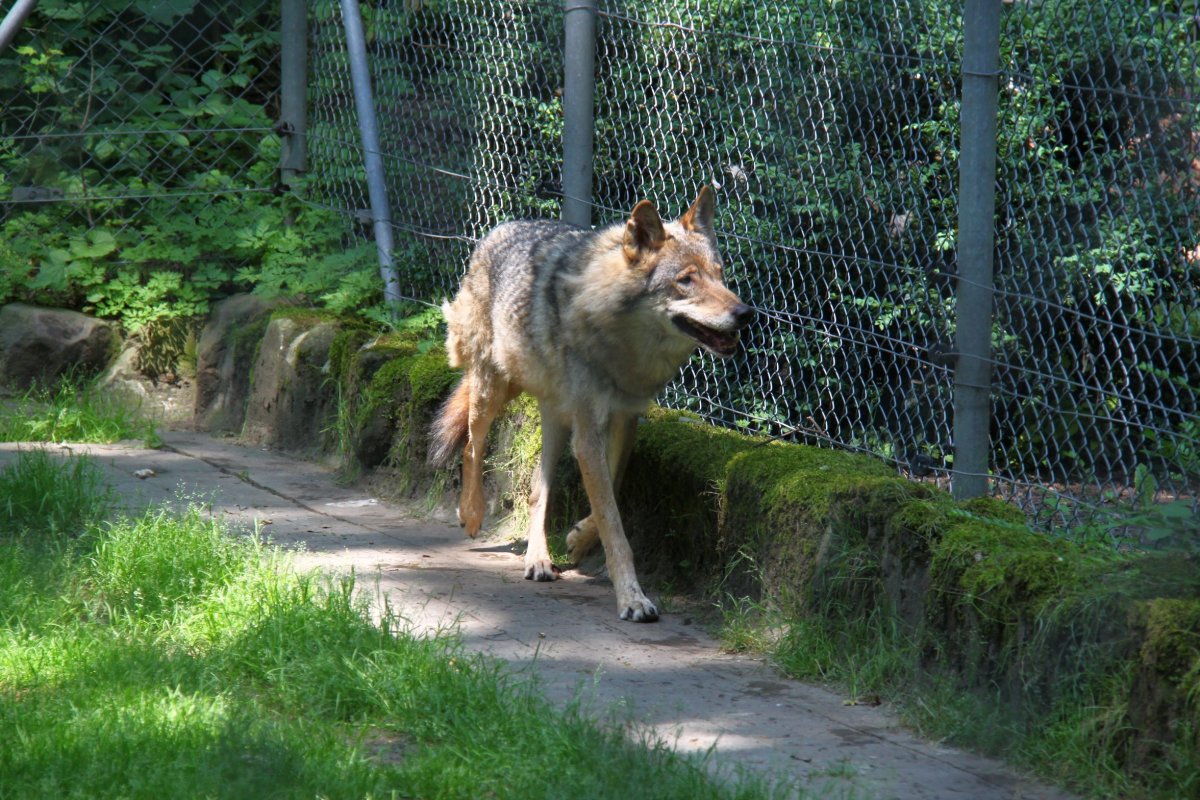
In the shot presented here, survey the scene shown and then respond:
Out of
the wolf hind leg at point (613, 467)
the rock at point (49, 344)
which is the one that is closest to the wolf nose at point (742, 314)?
the wolf hind leg at point (613, 467)

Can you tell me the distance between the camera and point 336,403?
7.80 m

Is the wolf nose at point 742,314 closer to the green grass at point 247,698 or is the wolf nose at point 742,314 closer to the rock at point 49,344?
the green grass at point 247,698

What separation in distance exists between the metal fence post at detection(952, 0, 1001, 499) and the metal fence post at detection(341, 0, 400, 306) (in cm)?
434

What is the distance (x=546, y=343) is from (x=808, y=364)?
1175 millimetres

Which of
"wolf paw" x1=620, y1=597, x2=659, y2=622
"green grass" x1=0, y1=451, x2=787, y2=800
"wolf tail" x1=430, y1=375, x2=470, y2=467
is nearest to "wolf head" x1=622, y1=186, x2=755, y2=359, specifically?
"wolf paw" x1=620, y1=597, x2=659, y2=622

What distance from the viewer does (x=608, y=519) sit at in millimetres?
5266

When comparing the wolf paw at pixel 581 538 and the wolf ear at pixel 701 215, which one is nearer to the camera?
the wolf ear at pixel 701 215

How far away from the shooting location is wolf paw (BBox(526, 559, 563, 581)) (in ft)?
18.3

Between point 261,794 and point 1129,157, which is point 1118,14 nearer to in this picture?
point 1129,157

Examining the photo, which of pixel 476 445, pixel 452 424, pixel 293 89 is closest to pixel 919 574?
pixel 476 445

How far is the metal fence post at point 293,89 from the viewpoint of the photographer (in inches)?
353

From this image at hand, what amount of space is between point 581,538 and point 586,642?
1.06 metres

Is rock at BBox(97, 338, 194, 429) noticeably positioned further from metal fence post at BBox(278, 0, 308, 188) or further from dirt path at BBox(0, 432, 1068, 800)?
metal fence post at BBox(278, 0, 308, 188)

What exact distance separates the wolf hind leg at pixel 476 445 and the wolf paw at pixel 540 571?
2.42 feet
